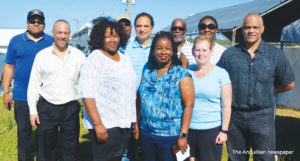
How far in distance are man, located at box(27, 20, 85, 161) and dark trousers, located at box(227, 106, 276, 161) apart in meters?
1.96

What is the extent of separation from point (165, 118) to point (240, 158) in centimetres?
127

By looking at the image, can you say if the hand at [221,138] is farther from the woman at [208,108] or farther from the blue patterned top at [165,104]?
the blue patterned top at [165,104]

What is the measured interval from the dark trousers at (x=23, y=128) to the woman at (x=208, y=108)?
7.74 feet

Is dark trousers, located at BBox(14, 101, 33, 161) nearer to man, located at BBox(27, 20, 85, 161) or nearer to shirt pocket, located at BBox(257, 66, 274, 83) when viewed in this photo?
man, located at BBox(27, 20, 85, 161)

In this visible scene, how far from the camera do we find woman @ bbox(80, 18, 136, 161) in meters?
2.28

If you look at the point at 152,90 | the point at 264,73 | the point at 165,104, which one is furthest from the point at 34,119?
the point at 264,73

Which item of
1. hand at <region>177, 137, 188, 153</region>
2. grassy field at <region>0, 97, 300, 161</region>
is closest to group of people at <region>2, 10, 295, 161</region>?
hand at <region>177, 137, 188, 153</region>

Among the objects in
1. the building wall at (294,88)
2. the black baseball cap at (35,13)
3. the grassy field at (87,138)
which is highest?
the black baseball cap at (35,13)

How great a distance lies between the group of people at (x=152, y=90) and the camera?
230 cm

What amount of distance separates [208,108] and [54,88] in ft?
5.91

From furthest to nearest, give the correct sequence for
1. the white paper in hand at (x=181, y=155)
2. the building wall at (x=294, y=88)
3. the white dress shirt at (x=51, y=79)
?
the building wall at (x=294, y=88), the white dress shirt at (x=51, y=79), the white paper in hand at (x=181, y=155)

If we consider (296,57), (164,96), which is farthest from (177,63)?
(296,57)

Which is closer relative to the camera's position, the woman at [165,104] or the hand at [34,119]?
the woman at [165,104]

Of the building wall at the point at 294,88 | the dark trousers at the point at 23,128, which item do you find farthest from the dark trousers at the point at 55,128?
the building wall at the point at 294,88
